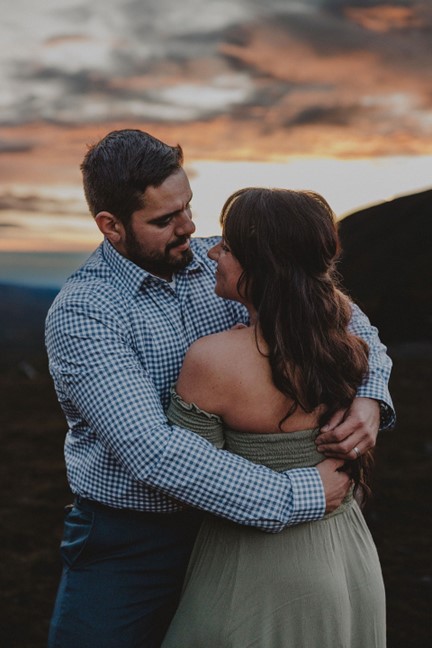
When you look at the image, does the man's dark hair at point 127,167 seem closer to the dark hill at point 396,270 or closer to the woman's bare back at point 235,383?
the woman's bare back at point 235,383

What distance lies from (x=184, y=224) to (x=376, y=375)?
0.79m

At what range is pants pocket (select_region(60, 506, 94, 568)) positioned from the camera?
7.57ft

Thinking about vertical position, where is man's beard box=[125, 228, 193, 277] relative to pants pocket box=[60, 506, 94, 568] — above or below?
above

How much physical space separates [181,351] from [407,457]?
6139 mm

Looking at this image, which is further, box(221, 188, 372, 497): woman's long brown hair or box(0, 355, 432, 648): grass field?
box(0, 355, 432, 648): grass field

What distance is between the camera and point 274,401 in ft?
6.51

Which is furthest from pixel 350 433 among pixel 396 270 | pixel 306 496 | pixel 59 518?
pixel 396 270

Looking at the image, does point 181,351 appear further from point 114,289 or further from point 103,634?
point 103,634

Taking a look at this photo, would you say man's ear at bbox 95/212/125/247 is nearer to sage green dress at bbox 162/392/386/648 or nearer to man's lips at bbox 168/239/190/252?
man's lips at bbox 168/239/190/252

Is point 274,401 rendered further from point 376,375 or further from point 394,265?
point 394,265

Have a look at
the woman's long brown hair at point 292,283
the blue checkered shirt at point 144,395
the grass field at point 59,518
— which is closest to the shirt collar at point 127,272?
the blue checkered shirt at point 144,395

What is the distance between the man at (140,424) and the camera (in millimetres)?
1972

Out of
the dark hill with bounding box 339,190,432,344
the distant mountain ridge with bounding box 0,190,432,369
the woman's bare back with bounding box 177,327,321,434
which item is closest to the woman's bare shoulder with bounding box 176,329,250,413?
the woman's bare back with bounding box 177,327,321,434

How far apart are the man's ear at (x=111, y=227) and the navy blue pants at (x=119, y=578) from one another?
86 centimetres
